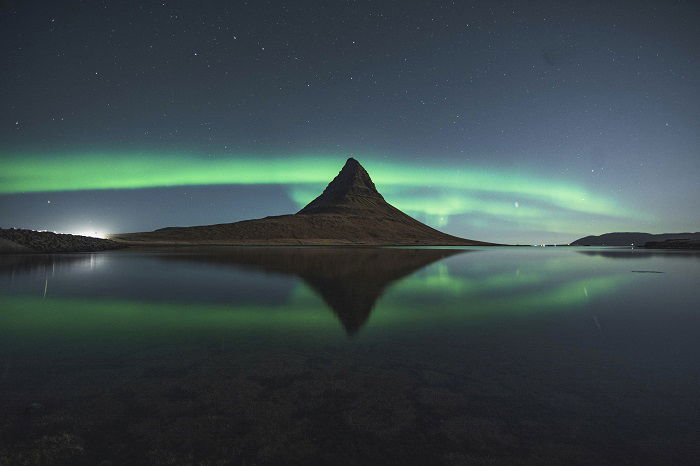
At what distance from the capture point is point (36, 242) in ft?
196

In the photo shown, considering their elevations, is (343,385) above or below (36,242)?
below

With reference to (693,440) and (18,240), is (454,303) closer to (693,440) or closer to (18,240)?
(693,440)

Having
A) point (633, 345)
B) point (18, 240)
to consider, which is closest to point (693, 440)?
point (633, 345)

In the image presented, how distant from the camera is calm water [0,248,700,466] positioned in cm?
486

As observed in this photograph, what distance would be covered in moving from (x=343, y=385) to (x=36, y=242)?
7214 cm

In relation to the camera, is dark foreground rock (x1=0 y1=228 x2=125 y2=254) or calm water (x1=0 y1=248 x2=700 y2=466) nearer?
calm water (x1=0 y1=248 x2=700 y2=466)

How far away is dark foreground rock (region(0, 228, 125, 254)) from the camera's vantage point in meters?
53.2

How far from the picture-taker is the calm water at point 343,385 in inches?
191

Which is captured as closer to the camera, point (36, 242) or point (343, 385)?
point (343, 385)

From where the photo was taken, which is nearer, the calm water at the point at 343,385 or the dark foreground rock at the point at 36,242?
the calm water at the point at 343,385

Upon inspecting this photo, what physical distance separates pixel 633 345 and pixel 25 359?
14.6 m

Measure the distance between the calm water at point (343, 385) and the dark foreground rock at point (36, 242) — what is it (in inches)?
2032

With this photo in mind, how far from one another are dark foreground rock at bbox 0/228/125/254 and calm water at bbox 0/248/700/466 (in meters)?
51.6

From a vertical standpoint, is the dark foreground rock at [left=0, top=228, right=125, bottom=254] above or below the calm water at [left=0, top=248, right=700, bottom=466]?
above
